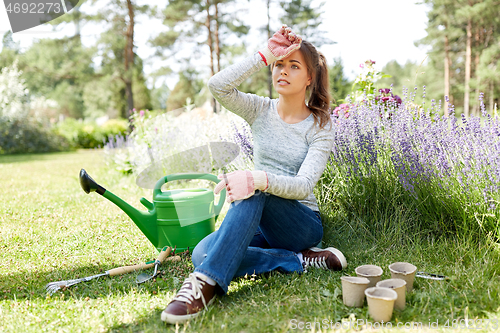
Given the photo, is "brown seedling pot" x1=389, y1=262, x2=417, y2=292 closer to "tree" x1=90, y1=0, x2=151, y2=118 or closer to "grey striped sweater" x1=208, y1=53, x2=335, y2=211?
"grey striped sweater" x1=208, y1=53, x2=335, y2=211

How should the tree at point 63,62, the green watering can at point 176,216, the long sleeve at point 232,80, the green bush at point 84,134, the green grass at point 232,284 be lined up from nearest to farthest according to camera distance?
the green grass at point 232,284 → the long sleeve at point 232,80 → the green watering can at point 176,216 → the tree at point 63,62 → the green bush at point 84,134

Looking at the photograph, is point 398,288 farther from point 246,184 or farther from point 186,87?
point 186,87

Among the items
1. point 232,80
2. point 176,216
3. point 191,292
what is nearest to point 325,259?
point 191,292

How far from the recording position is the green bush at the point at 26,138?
1193 centimetres

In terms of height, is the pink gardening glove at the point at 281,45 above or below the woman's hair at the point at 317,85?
above

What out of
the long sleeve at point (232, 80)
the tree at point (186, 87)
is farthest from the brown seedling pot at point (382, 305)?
the tree at point (186, 87)

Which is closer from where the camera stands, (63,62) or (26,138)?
(26,138)

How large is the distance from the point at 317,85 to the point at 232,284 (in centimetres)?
120

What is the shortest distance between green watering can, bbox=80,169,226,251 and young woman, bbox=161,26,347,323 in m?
0.37

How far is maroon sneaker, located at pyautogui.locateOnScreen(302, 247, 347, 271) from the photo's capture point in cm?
199

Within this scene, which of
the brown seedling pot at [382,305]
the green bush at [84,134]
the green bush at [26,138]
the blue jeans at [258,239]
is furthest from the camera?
the green bush at [84,134]

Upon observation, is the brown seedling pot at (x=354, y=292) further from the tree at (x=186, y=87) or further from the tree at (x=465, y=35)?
the tree at (x=465, y=35)

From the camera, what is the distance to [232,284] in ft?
6.28

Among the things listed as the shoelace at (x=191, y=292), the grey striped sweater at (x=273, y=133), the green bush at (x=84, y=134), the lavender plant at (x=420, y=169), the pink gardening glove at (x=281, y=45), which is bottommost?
the green bush at (x=84, y=134)
